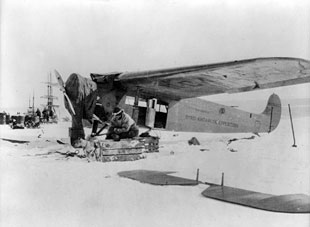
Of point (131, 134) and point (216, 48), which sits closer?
point (216, 48)

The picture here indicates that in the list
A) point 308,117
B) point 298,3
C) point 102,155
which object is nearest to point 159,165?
point 102,155

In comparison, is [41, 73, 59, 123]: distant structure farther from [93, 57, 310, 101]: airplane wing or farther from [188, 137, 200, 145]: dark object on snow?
[188, 137, 200, 145]: dark object on snow

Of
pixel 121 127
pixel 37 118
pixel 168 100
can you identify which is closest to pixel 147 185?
pixel 121 127

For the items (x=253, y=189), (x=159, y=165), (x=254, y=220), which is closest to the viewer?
(x=254, y=220)

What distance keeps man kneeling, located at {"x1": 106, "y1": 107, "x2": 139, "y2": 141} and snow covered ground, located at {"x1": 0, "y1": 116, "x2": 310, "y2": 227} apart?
0.22 m

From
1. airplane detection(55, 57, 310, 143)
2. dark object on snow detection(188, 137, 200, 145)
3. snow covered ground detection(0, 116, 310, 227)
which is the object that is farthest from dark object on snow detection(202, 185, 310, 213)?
airplane detection(55, 57, 310, 143)

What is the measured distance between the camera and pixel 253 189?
7.56 feet

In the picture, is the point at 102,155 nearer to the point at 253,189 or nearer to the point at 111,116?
the point at 111,116

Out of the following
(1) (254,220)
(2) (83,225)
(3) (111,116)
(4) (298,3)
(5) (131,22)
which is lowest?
(2) (83,225)

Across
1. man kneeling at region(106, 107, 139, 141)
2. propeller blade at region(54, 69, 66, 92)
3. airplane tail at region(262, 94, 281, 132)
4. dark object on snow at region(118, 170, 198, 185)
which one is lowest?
dark object on snow at region(118, 170, 198, 185)

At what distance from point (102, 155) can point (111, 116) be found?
0.32m

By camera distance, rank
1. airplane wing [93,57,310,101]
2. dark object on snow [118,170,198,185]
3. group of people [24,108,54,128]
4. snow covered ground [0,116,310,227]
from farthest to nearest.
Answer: group of people [24,108,54,128] < dark object on snow [118,170,198,185] < snow covered ground [0,116,310,227] < airplane wing [93,57,310,101]

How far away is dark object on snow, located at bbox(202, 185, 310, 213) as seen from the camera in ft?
6.96

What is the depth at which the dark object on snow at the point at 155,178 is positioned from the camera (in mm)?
2352
